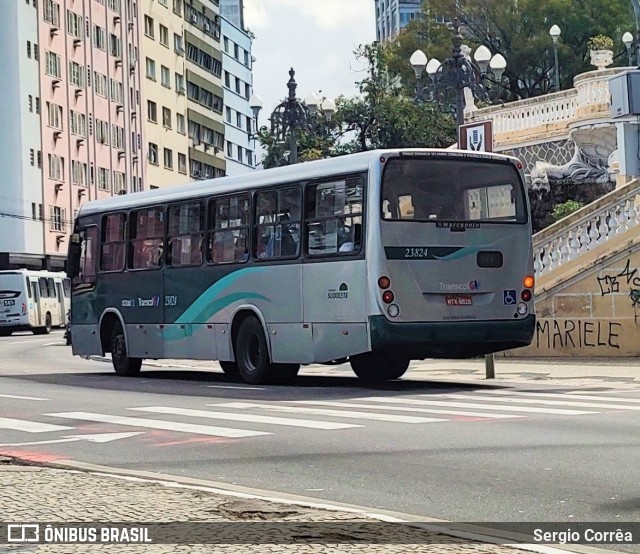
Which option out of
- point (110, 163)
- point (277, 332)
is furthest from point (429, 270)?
point (110, 163)

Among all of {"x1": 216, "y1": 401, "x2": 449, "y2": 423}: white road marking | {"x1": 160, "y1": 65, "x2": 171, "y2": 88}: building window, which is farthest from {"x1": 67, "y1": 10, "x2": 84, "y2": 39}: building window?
{"x1": 216, "y1": 401, "x2": 449, "y2": 423}: white road marking

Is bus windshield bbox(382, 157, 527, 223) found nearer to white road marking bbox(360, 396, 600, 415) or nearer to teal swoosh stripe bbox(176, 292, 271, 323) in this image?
white road marking bbox(360, 396, 600, 415)

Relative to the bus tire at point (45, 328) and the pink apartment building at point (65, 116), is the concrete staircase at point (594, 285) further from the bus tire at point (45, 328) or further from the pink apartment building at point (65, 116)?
the pink apartment building at point (65, 116)

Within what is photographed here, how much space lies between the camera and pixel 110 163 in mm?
97812

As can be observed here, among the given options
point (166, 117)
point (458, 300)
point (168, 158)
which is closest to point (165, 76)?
point (166, 117)

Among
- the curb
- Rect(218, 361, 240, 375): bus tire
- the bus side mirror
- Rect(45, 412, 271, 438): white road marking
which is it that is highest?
the bus side mirror

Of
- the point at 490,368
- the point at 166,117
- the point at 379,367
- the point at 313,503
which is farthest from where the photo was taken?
the point at 166,117

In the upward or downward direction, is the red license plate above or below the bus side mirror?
below

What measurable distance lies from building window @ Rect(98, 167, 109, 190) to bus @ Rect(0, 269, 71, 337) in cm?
2180

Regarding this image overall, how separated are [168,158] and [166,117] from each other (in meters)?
2.71

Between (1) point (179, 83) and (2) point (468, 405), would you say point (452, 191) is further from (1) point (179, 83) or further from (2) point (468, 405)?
(1) point (179, 83)

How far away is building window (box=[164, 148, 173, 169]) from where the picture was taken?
10894 centimetres

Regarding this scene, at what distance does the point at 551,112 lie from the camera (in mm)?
49469

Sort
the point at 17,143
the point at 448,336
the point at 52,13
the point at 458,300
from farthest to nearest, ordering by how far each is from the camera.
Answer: the point at 52,13
the point at 17,143
the point at 458,300
the point at 448,336
